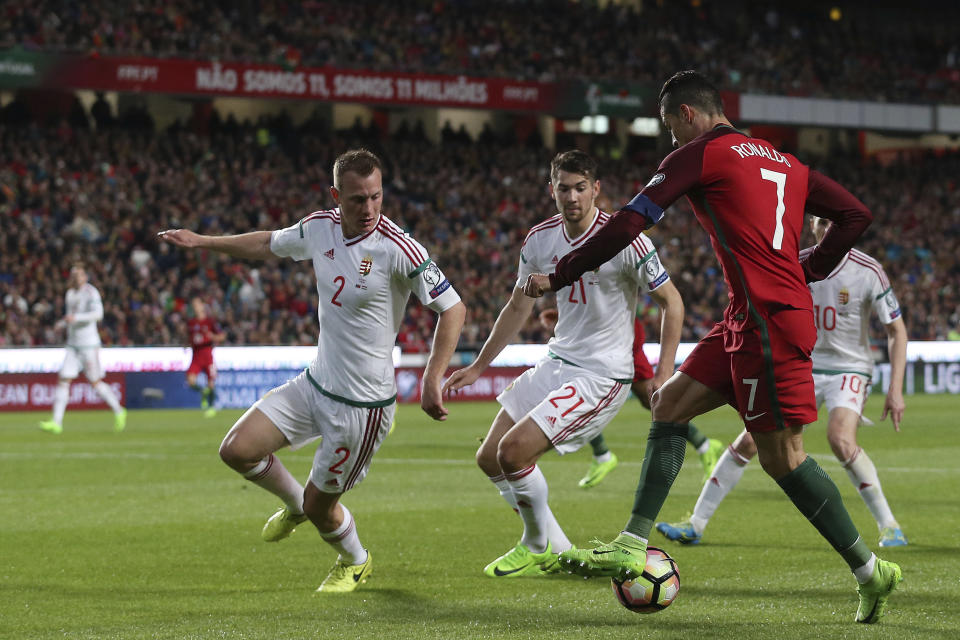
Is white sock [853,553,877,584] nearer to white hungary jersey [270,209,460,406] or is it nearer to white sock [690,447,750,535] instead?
white hungary jersey [270,209,460,406]

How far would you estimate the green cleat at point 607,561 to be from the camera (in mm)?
5461

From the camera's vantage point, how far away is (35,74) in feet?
106

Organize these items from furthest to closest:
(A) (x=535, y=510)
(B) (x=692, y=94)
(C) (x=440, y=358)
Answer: (A) (x=535, y=510) < (C) (x=440, y=358) < (B) (x=692, y=94)

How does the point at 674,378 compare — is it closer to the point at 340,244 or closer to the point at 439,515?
the point at 340,244

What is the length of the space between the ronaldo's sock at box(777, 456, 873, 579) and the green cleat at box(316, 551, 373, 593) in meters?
2.49

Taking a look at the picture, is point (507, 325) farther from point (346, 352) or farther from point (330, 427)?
point (330, 427)

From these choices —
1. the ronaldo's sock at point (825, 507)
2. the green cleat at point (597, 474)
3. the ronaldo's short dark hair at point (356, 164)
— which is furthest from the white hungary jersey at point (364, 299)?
the green cleat at point (597, 474)

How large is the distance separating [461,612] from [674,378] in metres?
1.52

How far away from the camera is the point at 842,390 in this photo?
9.03m

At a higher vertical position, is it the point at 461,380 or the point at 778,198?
the point at 778,198

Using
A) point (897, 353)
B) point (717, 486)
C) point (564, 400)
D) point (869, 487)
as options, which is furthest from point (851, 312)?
point (564, 400)

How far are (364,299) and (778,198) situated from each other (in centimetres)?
227

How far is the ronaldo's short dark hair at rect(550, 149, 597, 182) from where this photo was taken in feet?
25.1

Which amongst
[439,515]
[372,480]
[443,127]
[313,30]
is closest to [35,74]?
[313,30]
